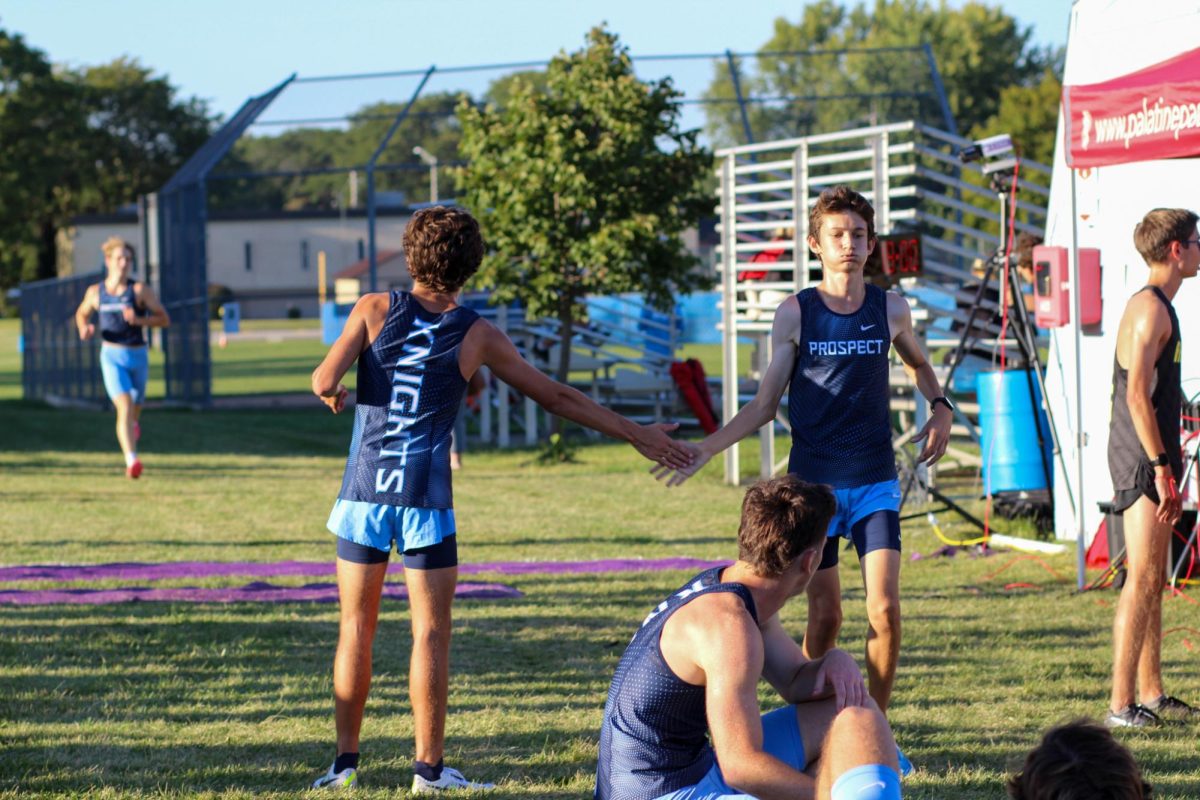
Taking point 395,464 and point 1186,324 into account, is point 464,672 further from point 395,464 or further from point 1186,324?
point 1186,324

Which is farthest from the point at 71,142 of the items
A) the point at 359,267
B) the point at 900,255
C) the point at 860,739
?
the point at 860,739

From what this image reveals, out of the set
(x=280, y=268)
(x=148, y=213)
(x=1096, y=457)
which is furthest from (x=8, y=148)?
(x=1096, y=457)

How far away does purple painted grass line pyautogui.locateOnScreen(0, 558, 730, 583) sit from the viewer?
948 cm

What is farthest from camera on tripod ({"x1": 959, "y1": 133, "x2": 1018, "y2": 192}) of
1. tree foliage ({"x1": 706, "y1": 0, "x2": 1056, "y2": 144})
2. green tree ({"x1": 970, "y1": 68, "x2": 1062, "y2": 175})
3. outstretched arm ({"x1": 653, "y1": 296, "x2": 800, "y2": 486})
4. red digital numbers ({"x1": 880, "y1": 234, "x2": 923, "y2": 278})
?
green tree ({"x1": 970, "y1": 68, "x2": 1062, "y2": 175})

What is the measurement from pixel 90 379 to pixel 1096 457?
20239 millimetres

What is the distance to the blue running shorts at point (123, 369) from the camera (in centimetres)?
1406

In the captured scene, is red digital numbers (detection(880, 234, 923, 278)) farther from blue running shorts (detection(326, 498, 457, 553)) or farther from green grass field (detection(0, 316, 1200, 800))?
blue running shorts (detection(326, 498, 457, 553))

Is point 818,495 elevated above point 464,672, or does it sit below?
above

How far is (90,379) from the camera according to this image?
26.5m

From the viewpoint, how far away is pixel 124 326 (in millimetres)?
13961

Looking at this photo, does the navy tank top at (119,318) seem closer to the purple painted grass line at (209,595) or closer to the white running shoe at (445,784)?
the purple painted grass line at (209,595)

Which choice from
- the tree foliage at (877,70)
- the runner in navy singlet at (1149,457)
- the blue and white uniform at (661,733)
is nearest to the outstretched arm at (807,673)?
the blue and white uniform at (661,733)

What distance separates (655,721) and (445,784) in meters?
1.49

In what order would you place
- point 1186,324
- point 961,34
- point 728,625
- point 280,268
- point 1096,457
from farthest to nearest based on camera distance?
point 961,34 → point 280,268 → point 1096,457 → point 1186,324 → point 728,625
